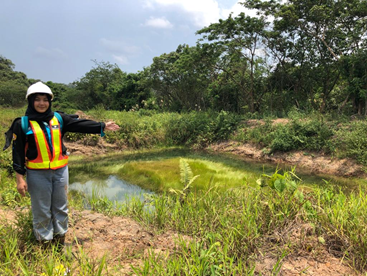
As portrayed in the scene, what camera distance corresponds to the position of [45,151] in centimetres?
244

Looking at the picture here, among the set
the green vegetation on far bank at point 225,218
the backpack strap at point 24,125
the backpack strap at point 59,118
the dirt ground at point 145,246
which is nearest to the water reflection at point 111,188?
the green vegetation on far bank at point 225,218

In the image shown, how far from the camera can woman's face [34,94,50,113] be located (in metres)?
2.43

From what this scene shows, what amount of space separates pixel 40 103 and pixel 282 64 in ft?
55.0

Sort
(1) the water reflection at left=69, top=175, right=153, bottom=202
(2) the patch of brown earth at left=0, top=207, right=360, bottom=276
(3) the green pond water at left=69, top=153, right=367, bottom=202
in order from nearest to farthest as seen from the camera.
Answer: (2) the patch of brown earth at left=0, top=207, right=360, bottom=276 → (1) the water reflection at left=69, top=175, right=153, bottom=202 → (3) the green pond water at left=69, top=153, right=367, bottom=202

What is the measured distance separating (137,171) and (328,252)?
7026 millimetres

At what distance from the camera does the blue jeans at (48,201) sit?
2.44 meters

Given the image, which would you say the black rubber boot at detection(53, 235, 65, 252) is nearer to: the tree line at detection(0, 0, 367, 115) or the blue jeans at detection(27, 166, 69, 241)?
the blue jeans at detection(27, 166, 69, 241)

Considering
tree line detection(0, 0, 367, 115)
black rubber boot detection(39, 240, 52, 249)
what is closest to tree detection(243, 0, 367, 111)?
tree line detection(0, 0, 367, 115)

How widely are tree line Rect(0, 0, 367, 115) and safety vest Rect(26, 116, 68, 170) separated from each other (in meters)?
13.2

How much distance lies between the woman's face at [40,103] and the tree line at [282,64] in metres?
13.3

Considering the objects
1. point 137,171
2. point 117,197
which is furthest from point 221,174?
point 117,197

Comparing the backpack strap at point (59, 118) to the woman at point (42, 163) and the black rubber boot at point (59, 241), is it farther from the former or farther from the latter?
the black rubber boot at point (59, 241)

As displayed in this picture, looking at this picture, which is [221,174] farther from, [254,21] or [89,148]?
[254,21]

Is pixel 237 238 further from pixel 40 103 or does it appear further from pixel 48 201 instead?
pixel 40 103
